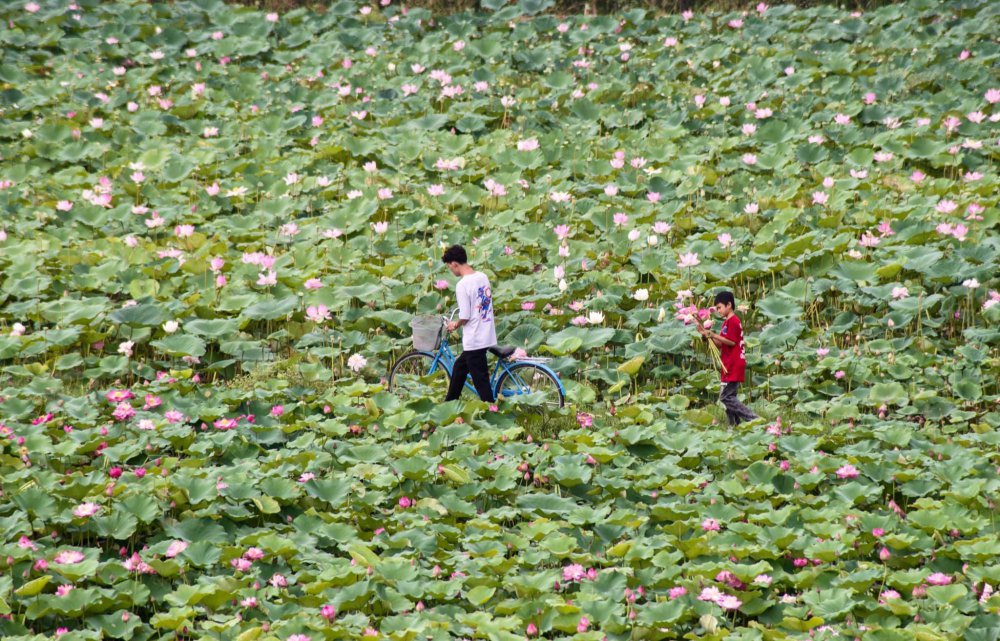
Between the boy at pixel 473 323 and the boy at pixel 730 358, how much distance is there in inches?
48.5

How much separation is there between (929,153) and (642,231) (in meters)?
2.73

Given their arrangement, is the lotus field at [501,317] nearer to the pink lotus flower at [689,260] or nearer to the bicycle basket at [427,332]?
the pink lotus flower at [689,260]

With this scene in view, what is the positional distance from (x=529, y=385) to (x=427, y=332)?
2.30 feet

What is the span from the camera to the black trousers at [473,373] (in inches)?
264

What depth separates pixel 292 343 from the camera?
7918 millimetres

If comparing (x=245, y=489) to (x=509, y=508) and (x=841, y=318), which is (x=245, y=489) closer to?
(x=509, y=508)

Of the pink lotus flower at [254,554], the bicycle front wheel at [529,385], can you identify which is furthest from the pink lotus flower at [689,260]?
the pink lotus flower at [254,554]

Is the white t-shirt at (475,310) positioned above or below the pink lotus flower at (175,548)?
above

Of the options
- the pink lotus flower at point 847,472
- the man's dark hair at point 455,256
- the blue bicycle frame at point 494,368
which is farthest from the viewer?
the blue bicycle frame at point 494,368

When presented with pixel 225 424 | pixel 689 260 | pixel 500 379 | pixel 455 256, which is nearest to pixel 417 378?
pixel 500 379

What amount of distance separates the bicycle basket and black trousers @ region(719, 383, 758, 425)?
1.71 m

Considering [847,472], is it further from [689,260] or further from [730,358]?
[689,260]

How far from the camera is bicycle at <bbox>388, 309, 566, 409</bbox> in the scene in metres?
6.82

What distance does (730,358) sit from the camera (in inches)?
262
